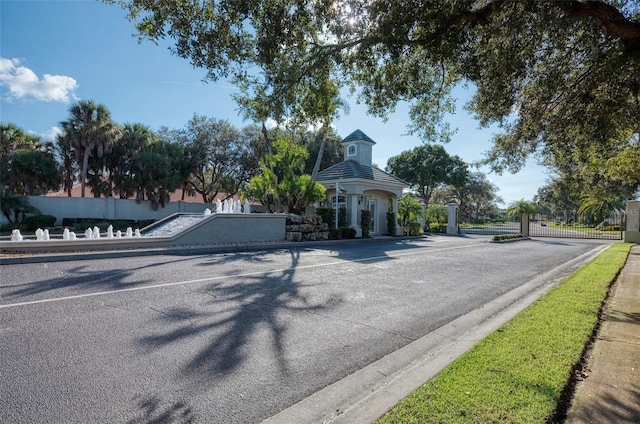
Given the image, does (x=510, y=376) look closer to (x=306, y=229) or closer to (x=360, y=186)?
(x=306, y=229)

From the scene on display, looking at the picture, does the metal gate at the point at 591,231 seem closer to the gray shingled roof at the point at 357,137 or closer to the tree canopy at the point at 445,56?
the gray shingled roof at the point at 357,137

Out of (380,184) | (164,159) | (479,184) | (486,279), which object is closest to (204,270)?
(486,279)

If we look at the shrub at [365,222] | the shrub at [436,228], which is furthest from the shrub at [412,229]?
the shrub at [436,228]

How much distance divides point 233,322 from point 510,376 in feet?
11.3

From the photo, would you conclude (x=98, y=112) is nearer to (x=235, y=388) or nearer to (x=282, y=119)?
(x=282, y=119)

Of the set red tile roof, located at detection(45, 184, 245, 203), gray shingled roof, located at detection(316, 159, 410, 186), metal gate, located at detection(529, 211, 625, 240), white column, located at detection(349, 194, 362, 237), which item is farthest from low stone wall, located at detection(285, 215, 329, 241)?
metal gate, located at detection(529, 211, 625, 240)

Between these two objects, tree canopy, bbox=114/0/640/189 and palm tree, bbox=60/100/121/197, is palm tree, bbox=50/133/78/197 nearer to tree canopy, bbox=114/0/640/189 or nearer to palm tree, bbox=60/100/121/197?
palm tree, bbox=60/100/121/197

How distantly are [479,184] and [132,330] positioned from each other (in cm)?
6591

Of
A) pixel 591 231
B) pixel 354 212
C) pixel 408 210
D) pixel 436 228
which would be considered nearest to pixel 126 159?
pixel 354 212

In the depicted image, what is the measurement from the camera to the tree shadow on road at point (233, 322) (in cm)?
390

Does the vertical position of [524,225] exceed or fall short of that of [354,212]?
it falls short

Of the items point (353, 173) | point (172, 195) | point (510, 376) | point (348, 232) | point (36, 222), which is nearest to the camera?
point (510, 376)

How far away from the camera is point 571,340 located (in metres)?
4.29

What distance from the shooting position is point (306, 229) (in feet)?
62.6
